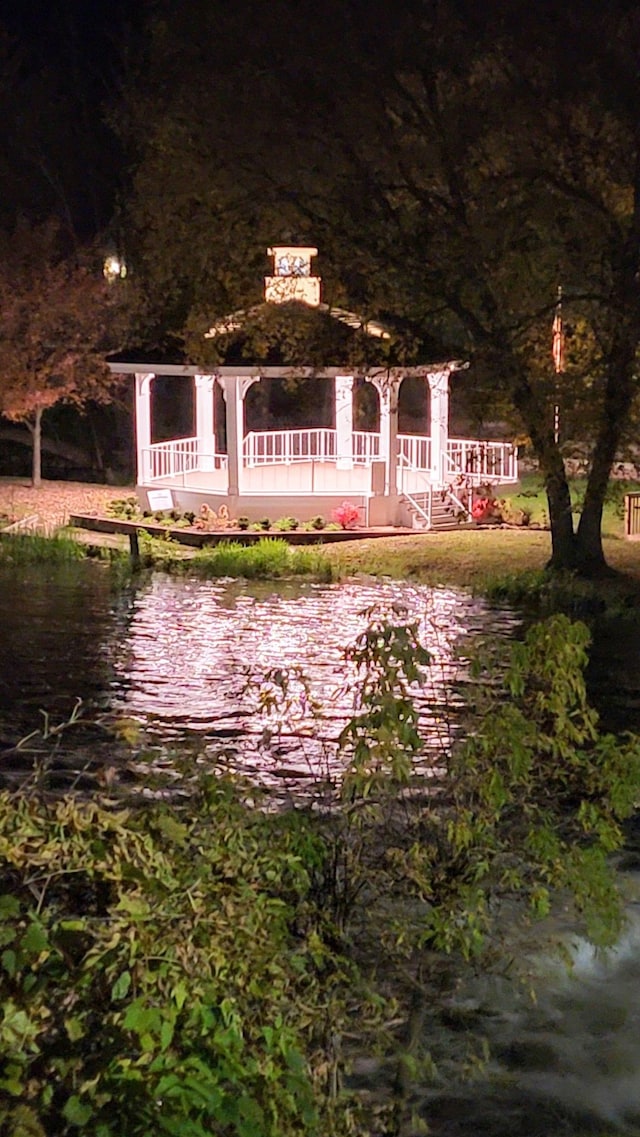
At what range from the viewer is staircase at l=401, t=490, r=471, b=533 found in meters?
27.5

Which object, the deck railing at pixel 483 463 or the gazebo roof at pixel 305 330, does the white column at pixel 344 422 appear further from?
the gazebo roof at pixel 305 330

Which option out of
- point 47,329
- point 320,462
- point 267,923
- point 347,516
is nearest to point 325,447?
point 320,462

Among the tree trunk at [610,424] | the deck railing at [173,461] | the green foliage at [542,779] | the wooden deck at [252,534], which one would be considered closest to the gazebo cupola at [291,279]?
the wooden deck at [252,534]

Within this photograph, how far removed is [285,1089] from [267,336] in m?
21.1

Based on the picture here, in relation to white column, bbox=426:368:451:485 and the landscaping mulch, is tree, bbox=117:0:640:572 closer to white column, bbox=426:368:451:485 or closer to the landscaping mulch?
white column, bbox=426:368:451:485

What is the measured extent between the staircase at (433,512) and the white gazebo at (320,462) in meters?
0.03

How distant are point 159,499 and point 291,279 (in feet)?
21.5

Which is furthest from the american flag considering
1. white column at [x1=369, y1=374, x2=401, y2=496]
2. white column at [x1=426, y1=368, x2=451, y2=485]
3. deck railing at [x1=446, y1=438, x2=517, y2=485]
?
white column at [x1=426, y1=368, x2=451, y2=485]

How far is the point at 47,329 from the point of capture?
33.3 metres

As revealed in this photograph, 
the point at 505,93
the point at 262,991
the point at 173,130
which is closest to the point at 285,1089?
the point at 262,991

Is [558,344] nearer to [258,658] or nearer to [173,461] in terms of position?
[258,658]

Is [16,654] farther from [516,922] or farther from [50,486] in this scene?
[50,486]

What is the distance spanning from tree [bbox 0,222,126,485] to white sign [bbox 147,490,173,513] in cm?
591

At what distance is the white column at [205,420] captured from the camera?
30.1m
